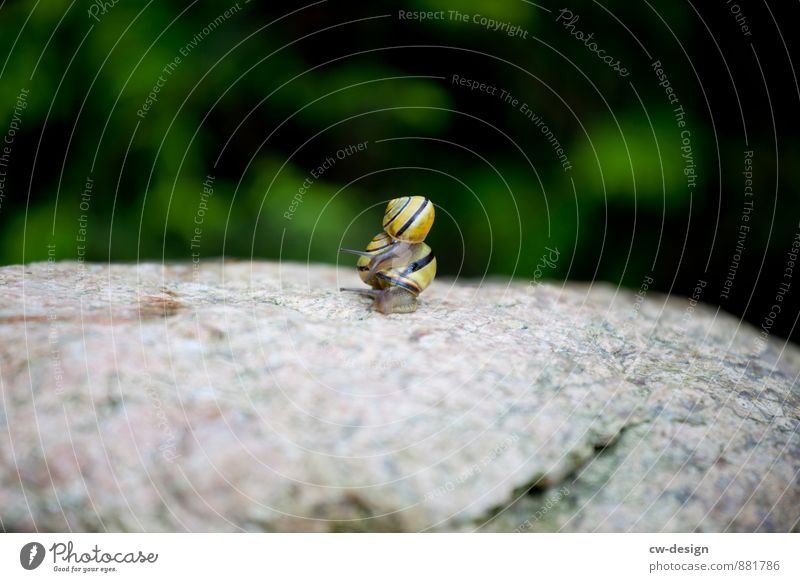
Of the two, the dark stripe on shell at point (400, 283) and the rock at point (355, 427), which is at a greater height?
the dark stripe on shell at point (400, 283)

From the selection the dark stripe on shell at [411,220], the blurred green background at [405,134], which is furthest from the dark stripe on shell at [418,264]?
the blurred green background at [405,134]

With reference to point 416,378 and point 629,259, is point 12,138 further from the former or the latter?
point 629,259

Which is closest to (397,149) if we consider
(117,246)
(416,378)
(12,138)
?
(117,246)

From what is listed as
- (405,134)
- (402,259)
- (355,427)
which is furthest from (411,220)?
(405,134)

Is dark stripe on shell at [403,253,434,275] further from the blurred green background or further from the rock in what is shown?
the blurred green background

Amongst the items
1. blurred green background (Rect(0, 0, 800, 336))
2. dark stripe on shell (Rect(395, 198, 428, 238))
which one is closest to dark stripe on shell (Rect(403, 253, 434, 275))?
dark stripe on shell (Rect(395, 198, 428, 238))

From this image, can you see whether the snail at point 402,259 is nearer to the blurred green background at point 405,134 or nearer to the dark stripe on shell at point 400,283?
the dark stripe on shell at point 400,283
